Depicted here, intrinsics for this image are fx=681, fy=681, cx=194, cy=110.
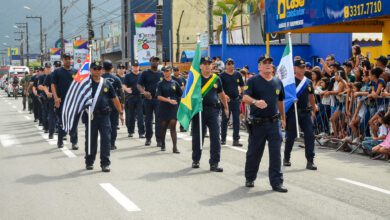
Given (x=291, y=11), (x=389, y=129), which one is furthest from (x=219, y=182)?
(x=291, y=11)

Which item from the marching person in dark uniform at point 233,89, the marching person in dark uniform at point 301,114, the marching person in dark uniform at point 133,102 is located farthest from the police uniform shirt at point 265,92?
the marching person in dark uniform at point 133,102

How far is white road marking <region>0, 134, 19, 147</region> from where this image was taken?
16.8 meters

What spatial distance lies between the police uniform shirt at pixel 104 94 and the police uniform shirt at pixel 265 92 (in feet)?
10.0

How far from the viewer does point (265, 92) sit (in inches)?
380

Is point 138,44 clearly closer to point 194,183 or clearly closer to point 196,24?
point 194,183

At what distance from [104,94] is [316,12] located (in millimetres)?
9740

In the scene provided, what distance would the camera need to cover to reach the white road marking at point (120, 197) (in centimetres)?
834

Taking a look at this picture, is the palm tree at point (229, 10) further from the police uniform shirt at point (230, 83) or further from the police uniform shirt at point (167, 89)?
the police uniform shirt at point (167, 89)

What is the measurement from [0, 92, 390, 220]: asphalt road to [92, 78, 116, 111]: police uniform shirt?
1.12m

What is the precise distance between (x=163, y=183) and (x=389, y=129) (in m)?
5.10

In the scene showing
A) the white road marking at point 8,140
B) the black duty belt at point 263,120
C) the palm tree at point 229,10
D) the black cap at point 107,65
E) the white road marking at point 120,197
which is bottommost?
the white road marking at point 8,140

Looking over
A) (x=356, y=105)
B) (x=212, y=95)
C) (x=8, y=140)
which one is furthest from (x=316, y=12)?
(x=8, y=140)

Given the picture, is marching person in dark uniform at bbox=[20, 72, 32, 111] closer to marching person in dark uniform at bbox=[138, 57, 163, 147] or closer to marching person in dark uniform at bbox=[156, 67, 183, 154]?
marching person in dark uniform at bbox=[138, 57, 163, 147]

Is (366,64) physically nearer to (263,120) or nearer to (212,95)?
(212,95)
